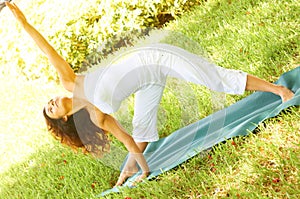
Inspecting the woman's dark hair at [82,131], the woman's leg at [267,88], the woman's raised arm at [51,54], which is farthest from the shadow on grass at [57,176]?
the woman's leg at [267,88]

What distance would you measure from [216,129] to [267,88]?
400mm

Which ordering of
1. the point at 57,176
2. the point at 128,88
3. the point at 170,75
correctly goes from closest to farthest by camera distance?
the point at 128,88
the point at 170,75
the point at 57,176

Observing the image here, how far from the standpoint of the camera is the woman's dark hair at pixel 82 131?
2996 mm

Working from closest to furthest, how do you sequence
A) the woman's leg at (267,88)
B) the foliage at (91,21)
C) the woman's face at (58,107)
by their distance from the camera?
1. the woman's face at (58,107)
2. the woman's leg at (267,88)
3. the foliage at (91,21)

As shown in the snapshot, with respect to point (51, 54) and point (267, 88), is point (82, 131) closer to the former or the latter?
point (51, 54)

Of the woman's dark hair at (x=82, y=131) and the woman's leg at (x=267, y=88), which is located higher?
the woman's dark hair at (x=82, y=131)

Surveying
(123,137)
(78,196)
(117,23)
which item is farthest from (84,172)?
(117,23)

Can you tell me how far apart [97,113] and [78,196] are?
91cm

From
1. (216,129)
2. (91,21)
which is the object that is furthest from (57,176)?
(91,21)

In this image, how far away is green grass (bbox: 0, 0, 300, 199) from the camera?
263 centimetres

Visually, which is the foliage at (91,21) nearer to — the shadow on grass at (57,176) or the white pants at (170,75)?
the shadow on grass at (57,176)

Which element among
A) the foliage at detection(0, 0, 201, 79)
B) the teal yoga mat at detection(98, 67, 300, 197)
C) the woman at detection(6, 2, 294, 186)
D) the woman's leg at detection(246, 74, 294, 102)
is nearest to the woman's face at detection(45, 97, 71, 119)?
the woman at detection(6, 2, 294, 186)

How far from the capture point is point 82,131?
309cm

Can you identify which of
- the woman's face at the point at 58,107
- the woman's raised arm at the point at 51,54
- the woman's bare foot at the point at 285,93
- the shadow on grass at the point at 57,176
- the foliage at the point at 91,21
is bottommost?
the woman's bare foot at the point at 285,93
